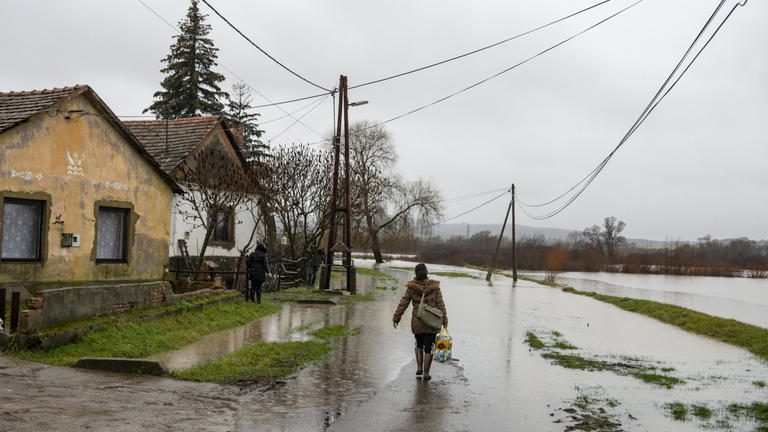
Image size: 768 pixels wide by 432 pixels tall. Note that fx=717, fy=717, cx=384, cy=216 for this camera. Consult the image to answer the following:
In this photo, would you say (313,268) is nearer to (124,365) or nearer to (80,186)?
(80,186)

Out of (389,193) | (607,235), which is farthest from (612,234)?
(389,193)

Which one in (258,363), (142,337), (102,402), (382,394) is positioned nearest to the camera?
(102,402)

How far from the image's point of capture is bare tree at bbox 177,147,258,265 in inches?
942

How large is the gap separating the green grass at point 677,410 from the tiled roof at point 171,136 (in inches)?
783

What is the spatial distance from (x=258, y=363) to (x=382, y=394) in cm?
255

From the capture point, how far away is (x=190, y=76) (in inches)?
1795

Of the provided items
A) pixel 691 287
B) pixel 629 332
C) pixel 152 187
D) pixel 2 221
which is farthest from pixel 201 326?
pixel 691 287

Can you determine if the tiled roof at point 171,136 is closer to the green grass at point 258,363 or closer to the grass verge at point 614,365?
the green grass at point 258,363

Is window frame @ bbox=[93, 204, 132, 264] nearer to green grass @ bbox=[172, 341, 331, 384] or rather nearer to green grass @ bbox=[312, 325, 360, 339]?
green grass @ bbox=[312, 325, 360, 339]

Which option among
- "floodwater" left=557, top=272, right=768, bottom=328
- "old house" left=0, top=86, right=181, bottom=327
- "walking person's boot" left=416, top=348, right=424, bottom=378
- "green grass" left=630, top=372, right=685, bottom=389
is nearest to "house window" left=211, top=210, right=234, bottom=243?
"old house" left=0, top=86, right=181, bottom=327

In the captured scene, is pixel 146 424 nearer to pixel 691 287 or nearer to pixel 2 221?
pixel 2 221

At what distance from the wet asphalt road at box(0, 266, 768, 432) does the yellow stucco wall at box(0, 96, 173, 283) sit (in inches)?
245

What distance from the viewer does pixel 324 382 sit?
33.1ft

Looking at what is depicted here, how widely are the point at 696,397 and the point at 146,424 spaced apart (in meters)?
7.80
